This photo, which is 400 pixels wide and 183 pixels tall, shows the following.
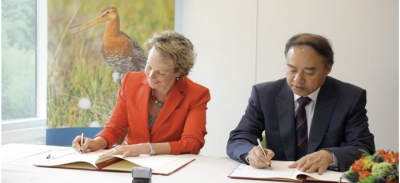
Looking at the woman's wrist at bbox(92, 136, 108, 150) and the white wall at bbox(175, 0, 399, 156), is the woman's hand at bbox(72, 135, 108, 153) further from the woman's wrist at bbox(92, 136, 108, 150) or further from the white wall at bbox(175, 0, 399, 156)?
the white wall at bbox(175, 0, 399, 156)

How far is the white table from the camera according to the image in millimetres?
1944


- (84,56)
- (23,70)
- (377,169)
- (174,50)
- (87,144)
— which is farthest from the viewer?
(23,70)

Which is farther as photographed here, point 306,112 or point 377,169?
point 306,112

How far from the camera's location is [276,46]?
13.8ft

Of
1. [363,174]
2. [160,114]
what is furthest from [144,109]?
[363,174]

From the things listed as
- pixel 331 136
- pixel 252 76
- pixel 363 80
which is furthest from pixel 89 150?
pixel 363 80

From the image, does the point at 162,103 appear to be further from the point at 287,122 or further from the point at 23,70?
the point at 23,70

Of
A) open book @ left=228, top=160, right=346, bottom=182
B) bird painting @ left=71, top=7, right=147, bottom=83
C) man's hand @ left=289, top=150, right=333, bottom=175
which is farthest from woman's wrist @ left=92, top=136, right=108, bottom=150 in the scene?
bird painting @ left=71, top=7, right=147, bottom=83

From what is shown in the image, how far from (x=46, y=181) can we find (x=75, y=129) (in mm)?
2016

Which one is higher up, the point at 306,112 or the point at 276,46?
the point at 276,46

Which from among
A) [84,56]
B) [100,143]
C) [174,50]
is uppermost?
[174,50]

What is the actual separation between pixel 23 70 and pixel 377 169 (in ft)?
11.0

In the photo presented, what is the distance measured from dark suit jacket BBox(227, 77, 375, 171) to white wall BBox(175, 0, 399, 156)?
1560mm

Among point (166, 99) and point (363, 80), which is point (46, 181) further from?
point (363, 80)
